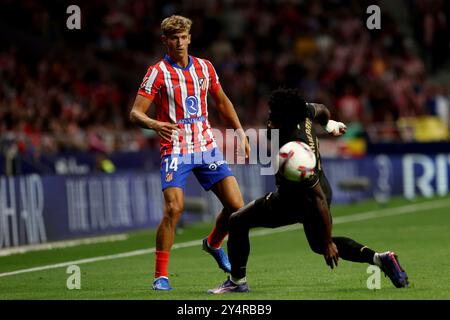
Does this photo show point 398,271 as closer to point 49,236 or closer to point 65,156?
point 49,236

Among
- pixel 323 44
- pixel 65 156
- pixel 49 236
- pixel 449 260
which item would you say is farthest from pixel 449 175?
pixel 449 260

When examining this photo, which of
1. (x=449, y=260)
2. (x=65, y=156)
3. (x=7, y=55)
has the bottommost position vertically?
(x=449, y=260)

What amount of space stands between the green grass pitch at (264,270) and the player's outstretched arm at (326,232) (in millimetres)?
336

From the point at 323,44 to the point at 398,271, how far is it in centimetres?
2494

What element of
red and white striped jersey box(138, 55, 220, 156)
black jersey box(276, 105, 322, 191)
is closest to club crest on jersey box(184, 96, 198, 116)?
red and white striped jersey box(138, 55, 220, 156)

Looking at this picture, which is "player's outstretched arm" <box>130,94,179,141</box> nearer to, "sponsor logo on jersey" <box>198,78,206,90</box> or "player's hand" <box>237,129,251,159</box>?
"sponsor logo on jersey" <box>198,78,206,90</box>

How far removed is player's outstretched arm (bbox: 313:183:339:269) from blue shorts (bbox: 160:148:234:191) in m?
1.45

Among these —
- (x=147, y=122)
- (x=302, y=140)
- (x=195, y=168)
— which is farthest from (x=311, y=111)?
(x=147, y=122)

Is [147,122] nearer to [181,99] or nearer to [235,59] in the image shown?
[181,99]

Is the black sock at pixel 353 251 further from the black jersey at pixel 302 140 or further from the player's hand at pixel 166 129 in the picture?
the player's hand at pixel 166 129

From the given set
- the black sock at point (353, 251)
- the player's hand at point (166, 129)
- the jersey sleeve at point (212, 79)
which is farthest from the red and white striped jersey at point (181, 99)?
the black sock at point (353, 251)

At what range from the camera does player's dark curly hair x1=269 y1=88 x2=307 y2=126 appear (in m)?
9.66

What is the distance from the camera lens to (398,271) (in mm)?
9953

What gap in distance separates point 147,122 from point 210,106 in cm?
1799
